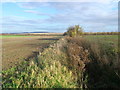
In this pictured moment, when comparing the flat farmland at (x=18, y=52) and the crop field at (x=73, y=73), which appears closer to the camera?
the crop field at (x=73, y=73)

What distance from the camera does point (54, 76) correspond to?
5508 millimetres

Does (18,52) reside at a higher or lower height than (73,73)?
higher

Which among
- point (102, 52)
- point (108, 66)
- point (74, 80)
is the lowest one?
point (74, 80)

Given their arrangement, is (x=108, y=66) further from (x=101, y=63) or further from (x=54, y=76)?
(x=54, y=76)

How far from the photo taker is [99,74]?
6.76 m

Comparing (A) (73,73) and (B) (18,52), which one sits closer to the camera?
(A) (73,73)

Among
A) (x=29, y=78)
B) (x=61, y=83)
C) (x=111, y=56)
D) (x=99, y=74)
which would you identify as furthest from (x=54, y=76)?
(x=111, y=56)

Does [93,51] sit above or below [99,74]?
above

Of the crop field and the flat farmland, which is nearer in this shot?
the crop field

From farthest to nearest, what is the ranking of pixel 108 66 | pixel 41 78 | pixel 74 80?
pixel 108 66 < pixel 74 80 < pixel 41 78

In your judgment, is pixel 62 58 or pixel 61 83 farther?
pixel 62 58

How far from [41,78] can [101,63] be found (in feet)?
10.1

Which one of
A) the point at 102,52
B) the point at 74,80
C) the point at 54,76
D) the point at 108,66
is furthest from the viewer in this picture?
the point at 102,52

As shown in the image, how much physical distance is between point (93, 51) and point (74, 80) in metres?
2.39
